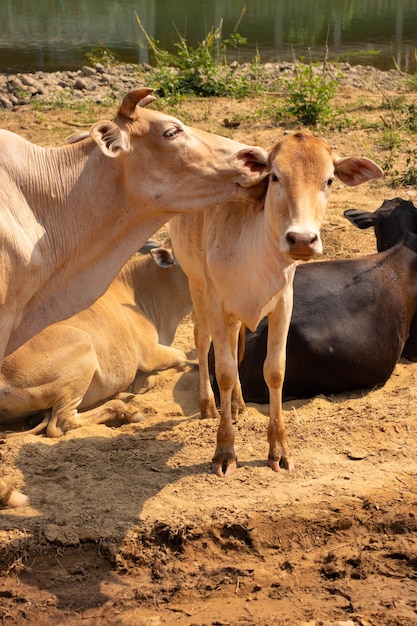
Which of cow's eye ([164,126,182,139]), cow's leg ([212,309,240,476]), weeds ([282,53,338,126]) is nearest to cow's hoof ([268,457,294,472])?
cow's leg ([212,309,240,476])

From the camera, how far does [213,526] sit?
196 inches

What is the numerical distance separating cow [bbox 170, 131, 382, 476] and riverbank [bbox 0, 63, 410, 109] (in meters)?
8.75

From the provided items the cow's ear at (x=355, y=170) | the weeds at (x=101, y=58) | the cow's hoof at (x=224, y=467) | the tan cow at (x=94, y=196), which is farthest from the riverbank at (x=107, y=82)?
the tan cow at (x=94, y=196)

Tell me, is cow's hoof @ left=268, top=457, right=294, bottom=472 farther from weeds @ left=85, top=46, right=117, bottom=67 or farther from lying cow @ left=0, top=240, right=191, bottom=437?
weeds @ left=85, top=46, right=117, bottom=67

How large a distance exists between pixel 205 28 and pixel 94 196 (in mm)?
20615

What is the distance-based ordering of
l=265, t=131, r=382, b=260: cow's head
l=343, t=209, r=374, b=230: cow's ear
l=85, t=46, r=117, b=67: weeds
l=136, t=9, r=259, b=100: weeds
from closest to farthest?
l=265, t=131, r=382, b=260: cow's head → l=343, t=209, r=374, b=230: cow's ear → l=136, t=9, r=259, b=100: weeds → l=85, t=46, r=117, b=67: weeds

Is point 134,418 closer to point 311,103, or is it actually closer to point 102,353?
point 102,353

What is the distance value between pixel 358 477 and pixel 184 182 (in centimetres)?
198

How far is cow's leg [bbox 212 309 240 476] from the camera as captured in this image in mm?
5594

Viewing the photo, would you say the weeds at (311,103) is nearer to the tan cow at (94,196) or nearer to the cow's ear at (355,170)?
the cow's ear at (355,170)

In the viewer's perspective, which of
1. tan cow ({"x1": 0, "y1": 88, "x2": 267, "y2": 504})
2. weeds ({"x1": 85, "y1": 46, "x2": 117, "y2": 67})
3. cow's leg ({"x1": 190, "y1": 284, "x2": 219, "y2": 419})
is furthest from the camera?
weeds ({"x1": 85, "y1": 46, "x2": 117, "y2": 67})

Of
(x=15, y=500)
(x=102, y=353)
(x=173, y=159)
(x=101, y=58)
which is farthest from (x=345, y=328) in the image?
(x=101, y=58)

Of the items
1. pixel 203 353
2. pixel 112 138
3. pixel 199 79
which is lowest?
pixel 203 353

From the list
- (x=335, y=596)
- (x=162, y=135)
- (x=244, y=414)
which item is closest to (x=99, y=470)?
(x=244, y=414)
